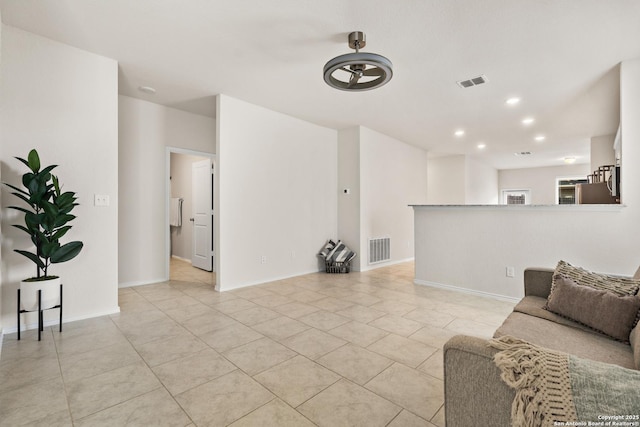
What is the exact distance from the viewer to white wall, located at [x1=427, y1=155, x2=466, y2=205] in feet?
27.8

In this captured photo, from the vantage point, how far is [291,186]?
5184 mm

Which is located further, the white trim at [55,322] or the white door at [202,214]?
the white door at [202,214]

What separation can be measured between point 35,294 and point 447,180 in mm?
8757

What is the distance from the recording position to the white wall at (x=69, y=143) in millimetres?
2704

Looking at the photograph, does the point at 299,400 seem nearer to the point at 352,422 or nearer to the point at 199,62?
the point at 352,422

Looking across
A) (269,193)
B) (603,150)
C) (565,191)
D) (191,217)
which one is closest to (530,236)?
(269,193)

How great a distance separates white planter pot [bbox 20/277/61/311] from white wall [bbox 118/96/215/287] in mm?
1738

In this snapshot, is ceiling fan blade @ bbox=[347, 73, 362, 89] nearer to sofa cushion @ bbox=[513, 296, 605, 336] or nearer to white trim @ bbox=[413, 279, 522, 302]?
sofa cushion @ bbox=[513, 296, 605, 336]

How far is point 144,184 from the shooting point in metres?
4.54

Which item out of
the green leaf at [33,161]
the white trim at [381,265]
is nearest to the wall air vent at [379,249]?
the white trim at [381,265]

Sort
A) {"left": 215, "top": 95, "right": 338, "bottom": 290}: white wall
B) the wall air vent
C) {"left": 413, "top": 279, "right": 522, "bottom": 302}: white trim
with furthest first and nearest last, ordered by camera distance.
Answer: the wall air vent < {"left": 215, "top": 95, "right": 338, "bottom": 290}: white wall < {"left": 413, "top": 279, "right": 522, "bottom": 302}: white trim

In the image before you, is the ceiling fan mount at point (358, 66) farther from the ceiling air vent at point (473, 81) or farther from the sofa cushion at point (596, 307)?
the sofa cushion at point (596, 307)

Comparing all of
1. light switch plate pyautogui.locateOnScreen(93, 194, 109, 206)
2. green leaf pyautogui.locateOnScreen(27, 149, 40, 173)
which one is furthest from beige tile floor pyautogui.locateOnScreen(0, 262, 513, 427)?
green leaf pyautogui.locateOnScreen(27, 149, 40, 173)

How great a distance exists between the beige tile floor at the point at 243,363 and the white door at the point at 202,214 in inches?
71.0
